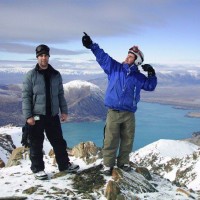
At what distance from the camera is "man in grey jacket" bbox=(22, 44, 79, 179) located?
10914 millimetres

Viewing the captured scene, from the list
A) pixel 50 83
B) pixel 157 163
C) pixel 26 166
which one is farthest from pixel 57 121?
pixel 157 163

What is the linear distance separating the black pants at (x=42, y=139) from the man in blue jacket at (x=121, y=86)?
5.71 feet

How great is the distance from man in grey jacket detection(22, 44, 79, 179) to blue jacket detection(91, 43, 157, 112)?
5.70 ft

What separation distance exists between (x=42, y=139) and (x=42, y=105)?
4.79ft

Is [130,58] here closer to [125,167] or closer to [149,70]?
[149,70]

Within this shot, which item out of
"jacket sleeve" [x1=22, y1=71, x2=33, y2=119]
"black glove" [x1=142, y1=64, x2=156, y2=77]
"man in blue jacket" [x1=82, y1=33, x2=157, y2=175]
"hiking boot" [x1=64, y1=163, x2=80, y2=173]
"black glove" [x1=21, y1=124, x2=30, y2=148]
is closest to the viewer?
"jacket sleeve" [x1=22, y1=71, x2=33, y2=119]

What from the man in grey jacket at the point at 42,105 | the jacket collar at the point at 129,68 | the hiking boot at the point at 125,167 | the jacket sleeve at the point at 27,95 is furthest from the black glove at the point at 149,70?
the jacket sleeve at the point at 27,95

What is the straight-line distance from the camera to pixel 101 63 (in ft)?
37.1

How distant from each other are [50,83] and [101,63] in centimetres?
188

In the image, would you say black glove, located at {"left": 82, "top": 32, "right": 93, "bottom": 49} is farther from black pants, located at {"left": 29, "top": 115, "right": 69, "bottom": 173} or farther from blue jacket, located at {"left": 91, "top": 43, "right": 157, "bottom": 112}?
black pants, located at {"left": 29, "top": 115, "right": 69, "bottom": 173}

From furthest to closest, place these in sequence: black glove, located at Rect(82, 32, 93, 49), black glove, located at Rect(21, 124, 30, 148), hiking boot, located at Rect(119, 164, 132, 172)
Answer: hiking boot, located at Rect(119, 164, 132, 172) < black glove, located at Rect(21, 124, 30, 148) < black glove, located at Rect(82, 32, 93, 49)

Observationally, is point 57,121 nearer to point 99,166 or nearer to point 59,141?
point 59,141

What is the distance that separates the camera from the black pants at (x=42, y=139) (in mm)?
11516

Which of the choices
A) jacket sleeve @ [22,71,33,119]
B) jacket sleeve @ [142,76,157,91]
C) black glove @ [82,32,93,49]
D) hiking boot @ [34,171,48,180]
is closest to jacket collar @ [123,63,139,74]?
jacket sleeve @ [142,76,157,91]
